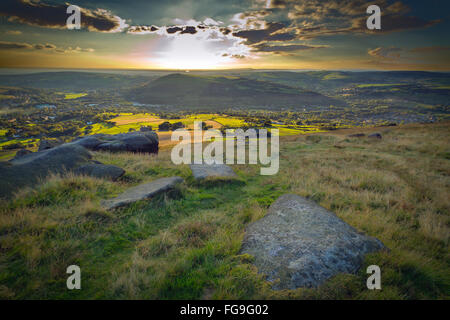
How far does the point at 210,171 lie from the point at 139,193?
12.9 feet

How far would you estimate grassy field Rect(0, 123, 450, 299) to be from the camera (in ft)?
10.9

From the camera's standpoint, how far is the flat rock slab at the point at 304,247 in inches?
138

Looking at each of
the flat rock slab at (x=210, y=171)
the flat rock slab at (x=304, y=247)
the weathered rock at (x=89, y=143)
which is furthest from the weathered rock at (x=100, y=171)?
the weathered rock at (x=89, y=143)

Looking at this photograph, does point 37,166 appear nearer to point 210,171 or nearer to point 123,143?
point 210,171

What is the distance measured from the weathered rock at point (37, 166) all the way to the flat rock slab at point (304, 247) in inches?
328

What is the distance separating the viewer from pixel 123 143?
16516 mm

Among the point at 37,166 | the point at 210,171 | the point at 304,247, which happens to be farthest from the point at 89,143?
the point at 304,247

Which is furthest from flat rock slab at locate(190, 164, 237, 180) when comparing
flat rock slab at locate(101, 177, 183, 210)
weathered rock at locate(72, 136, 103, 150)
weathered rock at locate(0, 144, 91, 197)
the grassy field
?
weathered rock at locate(72, 136, 103, 150)

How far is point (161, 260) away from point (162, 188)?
370 cm

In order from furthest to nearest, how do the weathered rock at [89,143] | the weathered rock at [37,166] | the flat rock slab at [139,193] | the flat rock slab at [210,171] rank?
the weathered rock at [89,143] < the flat rock slab at [210,171] < the weathered rock at [37,166] < the flat rock slab at [139,193]

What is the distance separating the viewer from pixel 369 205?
7.08 m

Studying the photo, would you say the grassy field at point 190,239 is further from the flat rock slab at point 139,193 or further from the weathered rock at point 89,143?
the weathered rock at point 89,143
